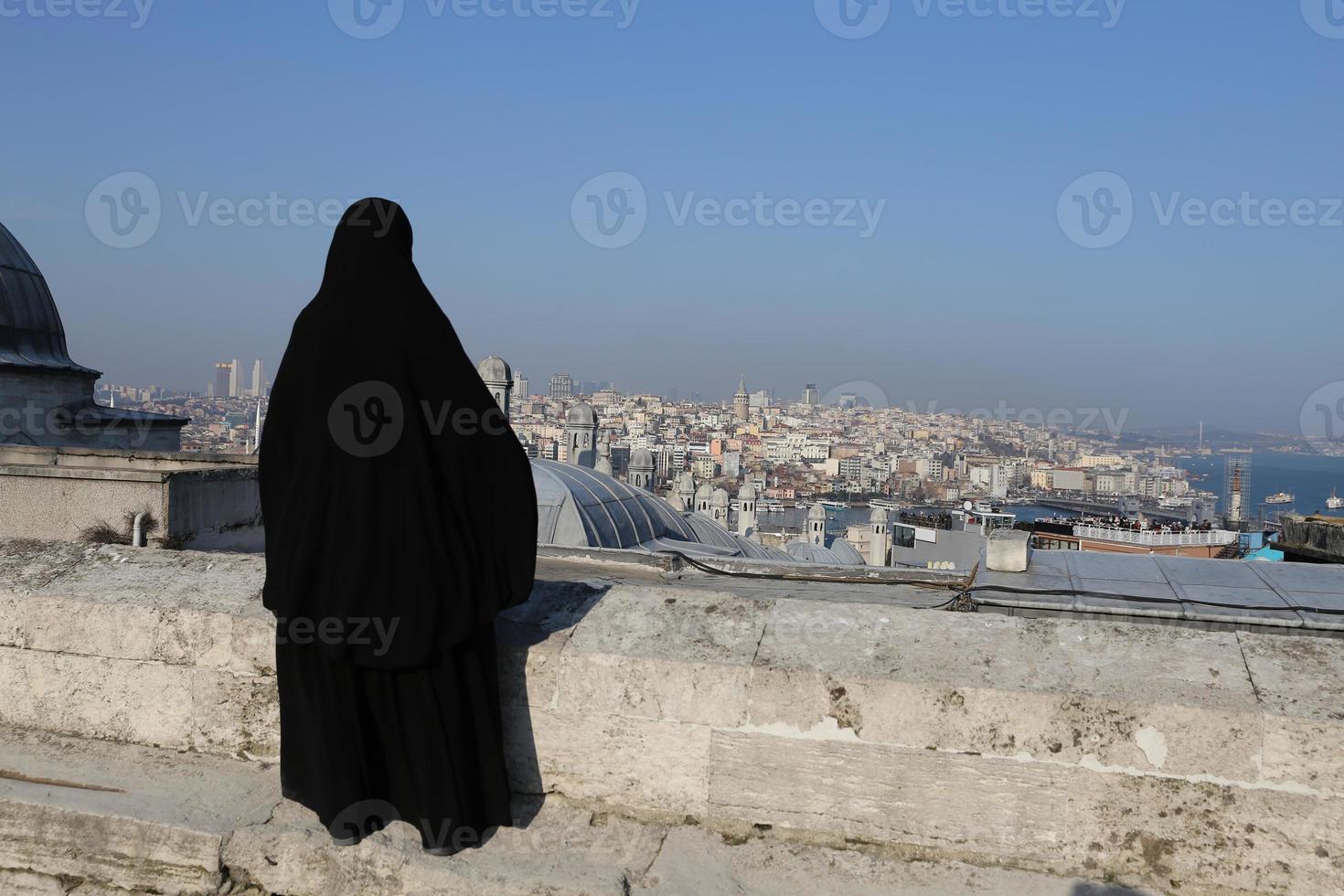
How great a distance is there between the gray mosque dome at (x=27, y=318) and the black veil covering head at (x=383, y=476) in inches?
641

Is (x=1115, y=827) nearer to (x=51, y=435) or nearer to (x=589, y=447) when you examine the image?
(x=51, y=435)

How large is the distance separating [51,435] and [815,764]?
676 inches

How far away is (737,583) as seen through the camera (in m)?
6.20

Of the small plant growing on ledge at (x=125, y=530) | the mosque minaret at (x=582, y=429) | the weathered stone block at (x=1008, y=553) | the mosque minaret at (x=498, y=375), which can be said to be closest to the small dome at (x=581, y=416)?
the mosque minaret at (x=582, y=429)

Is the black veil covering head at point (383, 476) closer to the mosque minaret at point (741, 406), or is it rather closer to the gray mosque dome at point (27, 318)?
the gray mosque dome at point (27, 318)

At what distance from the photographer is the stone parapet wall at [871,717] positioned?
234 centimetres

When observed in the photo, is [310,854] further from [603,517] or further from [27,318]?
[27,318]

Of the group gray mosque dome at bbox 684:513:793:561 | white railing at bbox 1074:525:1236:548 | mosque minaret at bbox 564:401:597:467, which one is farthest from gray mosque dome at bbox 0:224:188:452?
white railing at bbox 1074:525:1236:548

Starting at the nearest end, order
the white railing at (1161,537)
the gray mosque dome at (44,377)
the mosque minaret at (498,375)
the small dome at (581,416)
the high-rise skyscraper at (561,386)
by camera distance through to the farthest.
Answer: the gray mosque dome at (44,377)
the mosque minaret at (498,375)
the small dome at (581,416)
the white railing at (1161,537)
the high-rise skyscraper at (561,386)

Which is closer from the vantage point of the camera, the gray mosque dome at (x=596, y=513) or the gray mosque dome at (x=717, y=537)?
the gray mosque dome at (x=596, y=513)

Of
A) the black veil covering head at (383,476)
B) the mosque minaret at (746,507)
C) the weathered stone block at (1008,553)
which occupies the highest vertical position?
the black veil covering head at (383,476)

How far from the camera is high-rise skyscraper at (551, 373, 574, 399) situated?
144 meters

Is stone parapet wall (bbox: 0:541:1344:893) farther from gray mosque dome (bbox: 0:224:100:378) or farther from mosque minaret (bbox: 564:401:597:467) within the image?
mosque minaret (bbox: 564:401:597:467)

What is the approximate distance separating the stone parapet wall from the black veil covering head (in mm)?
369
